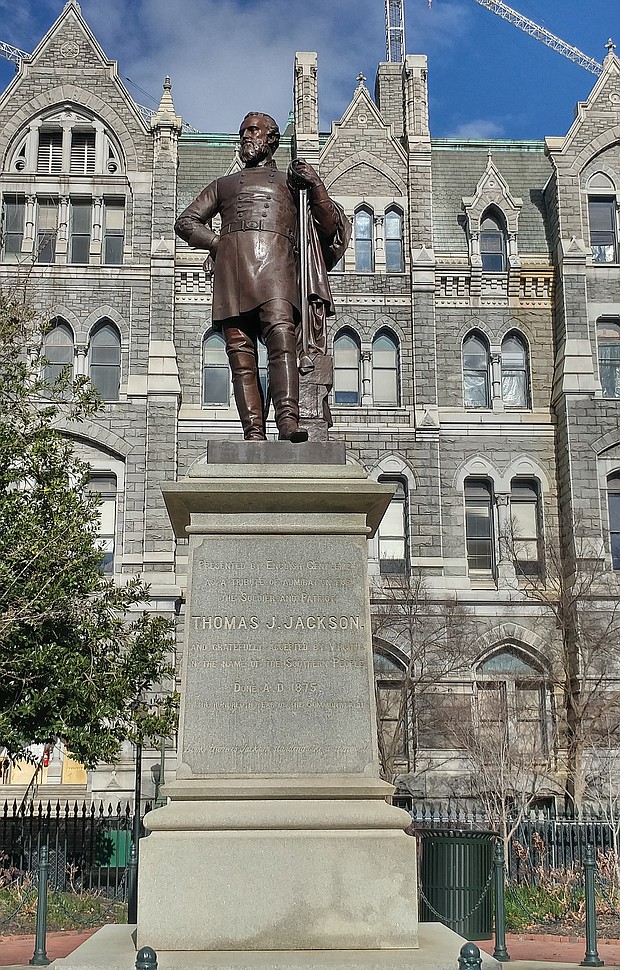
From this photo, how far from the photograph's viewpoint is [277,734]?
7547 millimetres

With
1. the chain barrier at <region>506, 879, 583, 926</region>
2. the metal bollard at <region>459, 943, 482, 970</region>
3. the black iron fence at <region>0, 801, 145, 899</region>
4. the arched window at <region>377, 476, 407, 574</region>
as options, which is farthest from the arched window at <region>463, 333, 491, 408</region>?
the metal bollard at <region>459, 943, 482, 970</region>

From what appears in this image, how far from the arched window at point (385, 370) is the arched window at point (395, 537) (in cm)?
244

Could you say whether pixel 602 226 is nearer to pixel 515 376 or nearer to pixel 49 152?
pixel 515 376

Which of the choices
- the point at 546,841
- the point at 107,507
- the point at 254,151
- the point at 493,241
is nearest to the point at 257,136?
the point at 254,151

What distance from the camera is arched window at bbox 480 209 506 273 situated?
114ft

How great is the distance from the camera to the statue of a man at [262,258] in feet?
28.4

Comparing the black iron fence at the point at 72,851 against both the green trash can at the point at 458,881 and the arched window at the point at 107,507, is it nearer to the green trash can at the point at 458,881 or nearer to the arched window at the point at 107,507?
the green trash can at the point at 458,881

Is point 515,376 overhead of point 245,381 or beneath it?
overhead

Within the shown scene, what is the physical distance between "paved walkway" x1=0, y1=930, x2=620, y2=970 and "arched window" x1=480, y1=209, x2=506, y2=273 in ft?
74.8

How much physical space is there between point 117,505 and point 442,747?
10.8 metres

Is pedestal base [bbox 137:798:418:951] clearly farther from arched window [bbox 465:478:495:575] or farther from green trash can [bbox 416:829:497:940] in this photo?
arched window [bbox 465:478:495:575]

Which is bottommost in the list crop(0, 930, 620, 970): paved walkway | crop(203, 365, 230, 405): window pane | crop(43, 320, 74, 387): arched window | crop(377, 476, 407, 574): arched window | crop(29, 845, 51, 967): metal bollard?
crop(0, 930, 620, 970): paved walkway

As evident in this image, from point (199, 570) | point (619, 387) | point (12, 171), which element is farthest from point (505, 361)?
point (199, 570)

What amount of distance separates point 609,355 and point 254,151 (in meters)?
25.8
